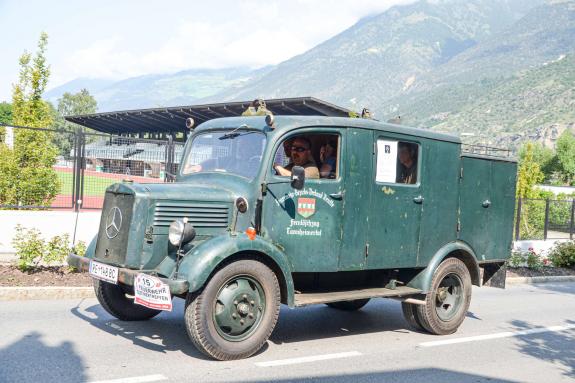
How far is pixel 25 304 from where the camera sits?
867cm

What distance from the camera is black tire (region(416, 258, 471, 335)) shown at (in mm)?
8188

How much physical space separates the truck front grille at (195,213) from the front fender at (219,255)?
316 millimetres

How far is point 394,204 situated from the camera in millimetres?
7766

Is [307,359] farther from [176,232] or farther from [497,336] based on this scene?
[497,336]

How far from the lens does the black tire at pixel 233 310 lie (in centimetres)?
605

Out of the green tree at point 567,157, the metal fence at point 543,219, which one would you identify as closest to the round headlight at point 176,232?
the metal fence at point 543,219

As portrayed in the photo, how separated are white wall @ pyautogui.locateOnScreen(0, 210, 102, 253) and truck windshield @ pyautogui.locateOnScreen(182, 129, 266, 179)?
235 inches

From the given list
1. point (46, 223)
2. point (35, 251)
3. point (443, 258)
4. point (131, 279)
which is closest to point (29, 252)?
point (35, 251)

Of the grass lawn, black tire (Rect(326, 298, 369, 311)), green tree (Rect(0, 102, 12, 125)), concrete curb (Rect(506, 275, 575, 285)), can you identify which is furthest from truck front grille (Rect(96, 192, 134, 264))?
green tree (Rect(0, 102, 12, 125))

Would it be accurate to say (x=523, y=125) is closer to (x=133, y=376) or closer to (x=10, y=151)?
(x=10, y=151)

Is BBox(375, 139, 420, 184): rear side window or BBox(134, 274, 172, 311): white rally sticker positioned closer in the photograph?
BBox(134, 274, 172, 311): white rally sticker

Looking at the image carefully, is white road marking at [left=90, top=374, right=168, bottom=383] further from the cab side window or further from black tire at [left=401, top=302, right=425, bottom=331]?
black tire at [left=401, top=302, right=425, bottom=331]

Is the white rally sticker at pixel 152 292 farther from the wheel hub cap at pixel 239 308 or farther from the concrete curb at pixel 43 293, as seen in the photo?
the concrete curb at pixel 43 293

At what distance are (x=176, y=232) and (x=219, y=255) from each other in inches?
18.6
